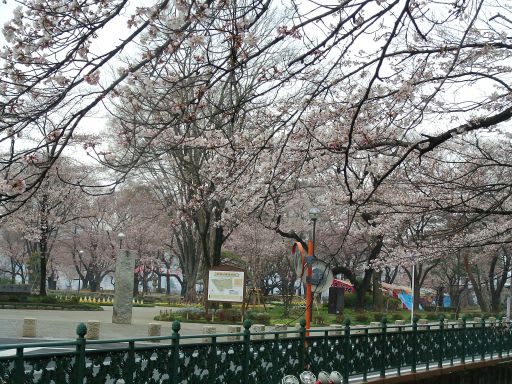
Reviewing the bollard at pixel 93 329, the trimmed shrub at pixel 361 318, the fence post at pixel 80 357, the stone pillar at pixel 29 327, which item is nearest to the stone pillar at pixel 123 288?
the stone pillar at pixel 29 327

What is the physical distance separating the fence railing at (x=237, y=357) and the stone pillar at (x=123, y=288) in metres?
15.0

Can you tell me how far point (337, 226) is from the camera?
53.5 m

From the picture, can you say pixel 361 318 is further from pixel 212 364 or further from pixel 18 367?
pixel 18 367

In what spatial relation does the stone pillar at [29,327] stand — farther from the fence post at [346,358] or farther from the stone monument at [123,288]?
the fence post at [346,358]

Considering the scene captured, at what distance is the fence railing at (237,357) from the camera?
26.6ft

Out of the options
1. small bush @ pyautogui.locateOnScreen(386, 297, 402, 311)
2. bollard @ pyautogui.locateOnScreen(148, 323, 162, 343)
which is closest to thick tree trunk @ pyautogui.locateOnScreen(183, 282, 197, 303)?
small bush @ pyautogui.locateOnScreen(386, 297, 402, 311)

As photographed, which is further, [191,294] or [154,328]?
[191,294]

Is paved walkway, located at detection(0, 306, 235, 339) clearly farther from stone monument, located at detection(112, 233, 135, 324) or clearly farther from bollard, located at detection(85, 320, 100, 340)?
bollard, located at detection(85, 320, 100, 340)

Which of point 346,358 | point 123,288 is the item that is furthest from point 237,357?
point 123,288

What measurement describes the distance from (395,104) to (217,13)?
16.3ft

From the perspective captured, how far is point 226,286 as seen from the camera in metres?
31.0

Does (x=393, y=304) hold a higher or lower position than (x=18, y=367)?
lower

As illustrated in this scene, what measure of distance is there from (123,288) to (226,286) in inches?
174

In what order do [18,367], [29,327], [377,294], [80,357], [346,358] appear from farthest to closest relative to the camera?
[377,294]
[29,327]
[346,358]
[80,357]
[18,367]
